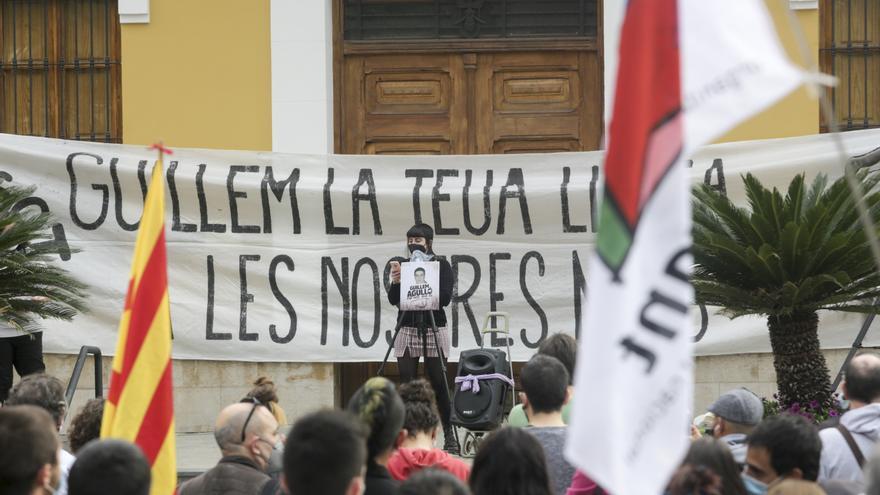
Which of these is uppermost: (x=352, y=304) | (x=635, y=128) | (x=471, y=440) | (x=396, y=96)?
(x=396, y=96)

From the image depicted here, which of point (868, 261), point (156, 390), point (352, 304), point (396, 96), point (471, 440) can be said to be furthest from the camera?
point (396, 96)

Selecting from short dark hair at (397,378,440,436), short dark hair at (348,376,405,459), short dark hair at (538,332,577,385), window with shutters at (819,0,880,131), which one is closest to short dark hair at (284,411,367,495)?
short dark hair at (348,376,405,459)

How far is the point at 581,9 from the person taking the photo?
504 inches

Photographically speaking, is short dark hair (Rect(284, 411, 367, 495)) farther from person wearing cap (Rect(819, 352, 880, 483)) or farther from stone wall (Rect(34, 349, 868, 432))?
stone wall (Rect(34, 349, 868, 432))

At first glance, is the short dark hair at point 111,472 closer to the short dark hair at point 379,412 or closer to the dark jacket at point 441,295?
the short dark hair at point 379,412

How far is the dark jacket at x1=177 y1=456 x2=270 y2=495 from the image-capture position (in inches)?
207

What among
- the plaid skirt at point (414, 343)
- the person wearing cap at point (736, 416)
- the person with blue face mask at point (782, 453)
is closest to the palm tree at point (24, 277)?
the plaid skirt at point (414, 343)

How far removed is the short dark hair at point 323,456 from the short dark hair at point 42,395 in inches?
102

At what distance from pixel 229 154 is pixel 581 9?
329 centimetres

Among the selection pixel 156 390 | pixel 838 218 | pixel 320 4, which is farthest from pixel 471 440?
pixel 156 390

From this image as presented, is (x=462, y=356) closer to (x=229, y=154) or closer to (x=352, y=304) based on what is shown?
(x=352, y=304)

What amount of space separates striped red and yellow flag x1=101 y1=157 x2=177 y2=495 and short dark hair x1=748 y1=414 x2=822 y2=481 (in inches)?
74.8

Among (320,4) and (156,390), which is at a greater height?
(320,4)

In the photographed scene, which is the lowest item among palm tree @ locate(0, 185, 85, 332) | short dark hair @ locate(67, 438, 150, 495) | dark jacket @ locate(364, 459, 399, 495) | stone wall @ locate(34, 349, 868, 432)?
stone wall @ locate(34, 349, 868, 432)
